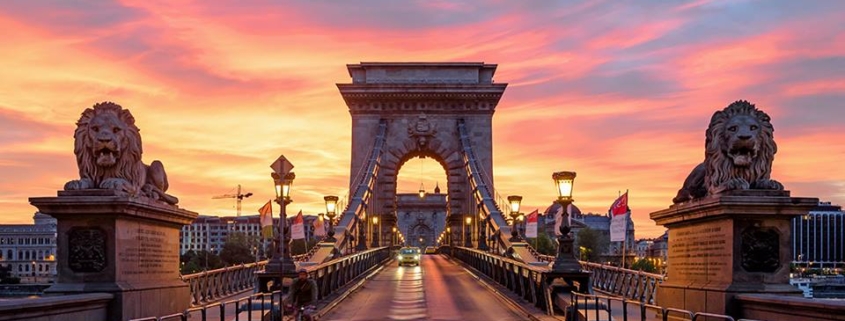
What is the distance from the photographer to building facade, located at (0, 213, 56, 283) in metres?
134

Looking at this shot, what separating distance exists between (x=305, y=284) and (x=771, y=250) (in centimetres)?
1151

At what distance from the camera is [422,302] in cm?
3716

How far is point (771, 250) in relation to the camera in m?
17.1

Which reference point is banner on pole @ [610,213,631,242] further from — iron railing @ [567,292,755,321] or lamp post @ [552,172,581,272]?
iron railing @ [567,292,755,321]

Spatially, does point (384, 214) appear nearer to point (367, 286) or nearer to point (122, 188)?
point (367, 286)

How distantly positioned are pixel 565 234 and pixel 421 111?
262ft

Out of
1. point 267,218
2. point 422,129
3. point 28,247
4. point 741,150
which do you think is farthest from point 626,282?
point 28,247

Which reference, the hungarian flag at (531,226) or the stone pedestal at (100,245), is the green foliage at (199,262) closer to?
the hungarian flag at (531,226)

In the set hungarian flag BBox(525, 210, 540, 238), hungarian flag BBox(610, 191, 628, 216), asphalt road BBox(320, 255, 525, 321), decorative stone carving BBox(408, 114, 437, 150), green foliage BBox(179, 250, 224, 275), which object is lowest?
green foliage BBox(179, 250, 224, 275)

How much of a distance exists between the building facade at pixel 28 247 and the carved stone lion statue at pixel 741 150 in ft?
397

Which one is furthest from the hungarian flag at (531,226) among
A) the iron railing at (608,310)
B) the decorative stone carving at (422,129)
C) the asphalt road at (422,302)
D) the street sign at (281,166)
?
the decorative stone carving at (422,129)

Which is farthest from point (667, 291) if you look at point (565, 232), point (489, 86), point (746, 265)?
point (489, 86)

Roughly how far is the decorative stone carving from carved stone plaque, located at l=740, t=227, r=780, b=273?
3522 inches

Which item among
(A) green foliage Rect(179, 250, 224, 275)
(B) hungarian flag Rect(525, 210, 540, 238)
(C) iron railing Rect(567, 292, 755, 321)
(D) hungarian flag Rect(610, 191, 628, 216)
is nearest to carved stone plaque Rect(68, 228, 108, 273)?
(C) iron railing Rect(567, 292, 755, 321)
